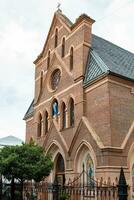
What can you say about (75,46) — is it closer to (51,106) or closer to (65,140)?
(51,106)

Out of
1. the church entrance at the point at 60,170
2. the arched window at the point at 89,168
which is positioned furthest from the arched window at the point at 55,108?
the arched window at the point at 89,168

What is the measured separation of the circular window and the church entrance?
19.4 ft

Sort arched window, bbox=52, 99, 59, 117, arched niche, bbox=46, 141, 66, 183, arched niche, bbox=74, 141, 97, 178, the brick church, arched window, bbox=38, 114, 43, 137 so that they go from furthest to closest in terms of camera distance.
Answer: arched window, bbox=38, 114, 43, 137, arched window, bbox=52, 99, 59, 117, arched niche, bbox=46, 141, 66, 183, arched niche, bbox=74, 141, 97, 178, the brick church

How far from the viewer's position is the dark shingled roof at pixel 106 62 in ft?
66.1

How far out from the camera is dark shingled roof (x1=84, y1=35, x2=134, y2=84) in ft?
66.1

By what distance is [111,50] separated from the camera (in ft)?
Result: 82.7

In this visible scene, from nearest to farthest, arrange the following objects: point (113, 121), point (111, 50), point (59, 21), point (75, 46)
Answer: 1. point (113, 121)
2. point (75, 46)
3. point (111, 50)
4. point (59, 21)

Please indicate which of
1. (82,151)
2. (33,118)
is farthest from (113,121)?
(33,118)

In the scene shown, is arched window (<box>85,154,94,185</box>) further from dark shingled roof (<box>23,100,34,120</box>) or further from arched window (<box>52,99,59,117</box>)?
dark shingled roof (<box>23,100,34,120</box>)

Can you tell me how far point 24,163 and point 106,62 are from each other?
8.60 meters

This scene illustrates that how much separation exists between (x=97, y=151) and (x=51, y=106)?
26.7 ft


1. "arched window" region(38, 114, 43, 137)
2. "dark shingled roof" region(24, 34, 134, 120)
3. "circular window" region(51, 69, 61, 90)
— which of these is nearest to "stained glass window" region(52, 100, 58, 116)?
"circular window" region(51, 69, 61, 90)

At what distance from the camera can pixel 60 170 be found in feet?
78.2

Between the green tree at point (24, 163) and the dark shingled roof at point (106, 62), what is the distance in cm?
595
